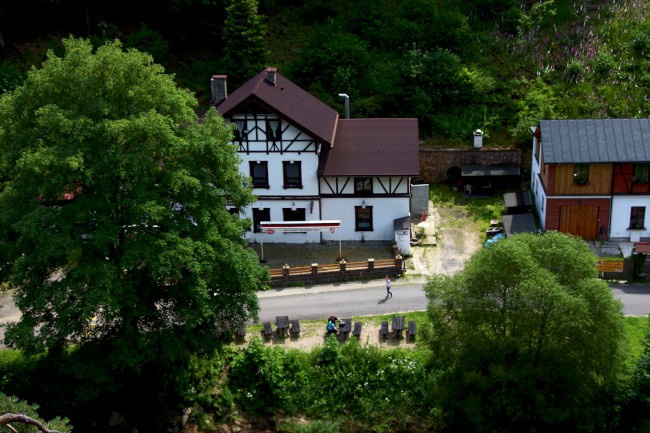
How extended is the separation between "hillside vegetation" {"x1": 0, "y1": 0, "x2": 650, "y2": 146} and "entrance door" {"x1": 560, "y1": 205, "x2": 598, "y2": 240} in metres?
8.28

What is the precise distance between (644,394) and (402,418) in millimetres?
8367

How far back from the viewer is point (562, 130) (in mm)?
38125

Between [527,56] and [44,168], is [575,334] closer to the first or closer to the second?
[44,168]

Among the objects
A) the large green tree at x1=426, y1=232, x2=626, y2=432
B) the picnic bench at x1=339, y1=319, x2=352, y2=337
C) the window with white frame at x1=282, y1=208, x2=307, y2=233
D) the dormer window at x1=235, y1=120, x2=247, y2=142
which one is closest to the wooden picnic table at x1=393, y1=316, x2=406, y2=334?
the picnic bench at x1=339, y1=319, x2=352, y2=337

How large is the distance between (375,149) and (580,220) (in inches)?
419

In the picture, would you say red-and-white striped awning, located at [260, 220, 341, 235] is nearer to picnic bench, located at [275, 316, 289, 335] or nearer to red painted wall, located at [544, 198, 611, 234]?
picnic bench, located at [275, 316, 289, 335]

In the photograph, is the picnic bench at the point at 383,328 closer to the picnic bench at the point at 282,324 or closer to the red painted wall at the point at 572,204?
the picnic bench at the point at 282,324

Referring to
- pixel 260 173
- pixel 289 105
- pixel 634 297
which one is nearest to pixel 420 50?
pixel 289 105

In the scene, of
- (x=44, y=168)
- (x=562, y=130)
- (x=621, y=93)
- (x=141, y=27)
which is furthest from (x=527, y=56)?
(x=44, y=168)

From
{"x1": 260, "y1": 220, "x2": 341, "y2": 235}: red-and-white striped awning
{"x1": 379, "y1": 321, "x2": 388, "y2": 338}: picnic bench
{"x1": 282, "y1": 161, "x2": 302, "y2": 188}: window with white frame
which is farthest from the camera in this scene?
{"x1": 282, "y1": 161, "x2": 302, "y2": 188}: window with white frame

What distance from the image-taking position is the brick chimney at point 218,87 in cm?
4094

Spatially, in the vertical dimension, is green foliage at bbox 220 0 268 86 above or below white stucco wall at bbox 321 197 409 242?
above

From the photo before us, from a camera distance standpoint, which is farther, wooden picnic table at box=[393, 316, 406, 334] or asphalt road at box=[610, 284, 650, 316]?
asphalt road at box=[610, 284, 650, 316]

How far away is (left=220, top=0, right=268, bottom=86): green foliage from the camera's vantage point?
49.2m
